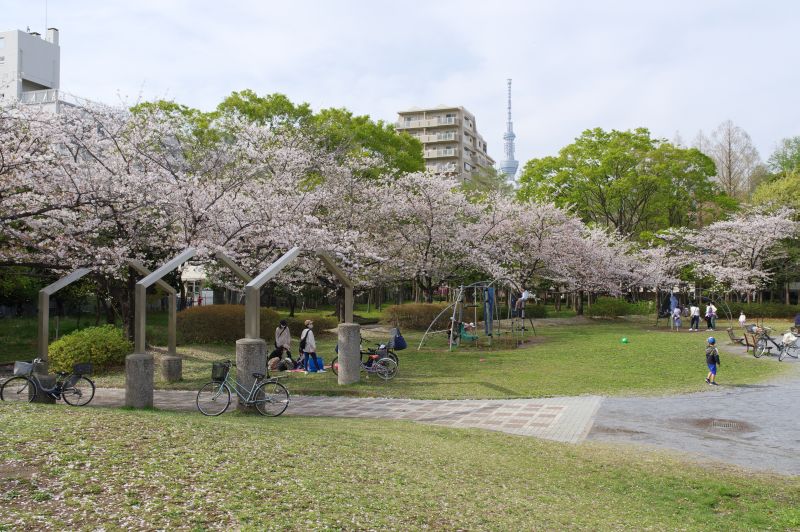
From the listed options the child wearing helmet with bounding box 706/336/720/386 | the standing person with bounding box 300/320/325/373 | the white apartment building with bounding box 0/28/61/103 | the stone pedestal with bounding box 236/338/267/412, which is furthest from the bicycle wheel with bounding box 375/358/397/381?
the white apartment building with bounding box 0/28/61/103

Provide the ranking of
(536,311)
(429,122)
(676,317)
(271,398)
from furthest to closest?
(429,122) → (536,311) → (676,317) → (271,398)

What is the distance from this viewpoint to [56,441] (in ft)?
21.5

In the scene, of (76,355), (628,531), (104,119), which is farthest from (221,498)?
(104,119)

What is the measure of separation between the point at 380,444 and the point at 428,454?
735 millimetres

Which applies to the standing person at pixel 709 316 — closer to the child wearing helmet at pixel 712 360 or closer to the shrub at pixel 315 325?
the child wearing helmet at pixel 712 360

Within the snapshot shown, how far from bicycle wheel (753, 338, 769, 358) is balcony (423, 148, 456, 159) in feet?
238

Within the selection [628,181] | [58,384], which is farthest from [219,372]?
[628,181]

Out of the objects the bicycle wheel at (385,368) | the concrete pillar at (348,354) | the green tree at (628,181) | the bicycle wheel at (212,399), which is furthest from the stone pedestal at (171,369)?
the green tree at (628,181)

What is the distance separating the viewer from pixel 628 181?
150 feet

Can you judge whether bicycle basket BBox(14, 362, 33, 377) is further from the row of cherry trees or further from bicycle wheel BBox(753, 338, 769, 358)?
bicycle wheel BBox(753, 338, 769, 358)

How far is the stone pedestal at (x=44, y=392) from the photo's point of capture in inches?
467

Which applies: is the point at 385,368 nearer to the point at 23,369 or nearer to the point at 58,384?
the point at 58,384

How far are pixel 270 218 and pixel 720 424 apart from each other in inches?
619

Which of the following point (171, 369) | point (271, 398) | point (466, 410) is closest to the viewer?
point (271, 398)
